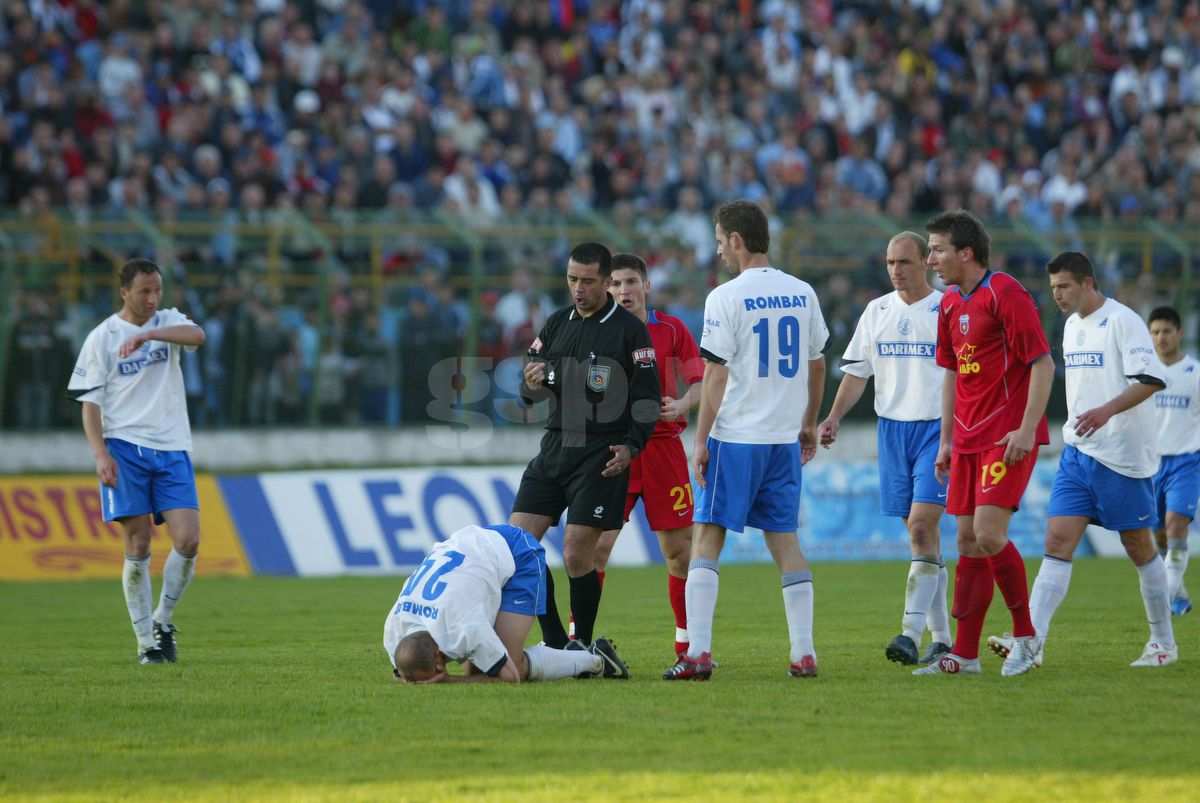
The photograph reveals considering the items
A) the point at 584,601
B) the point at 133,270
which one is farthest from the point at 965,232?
the point at 133,270

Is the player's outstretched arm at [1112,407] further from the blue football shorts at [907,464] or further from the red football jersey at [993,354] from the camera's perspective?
the blue football shorts at [907,464]

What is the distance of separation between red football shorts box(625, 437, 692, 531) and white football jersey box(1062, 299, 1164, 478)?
2251mm

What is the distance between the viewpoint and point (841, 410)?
30.6 ft

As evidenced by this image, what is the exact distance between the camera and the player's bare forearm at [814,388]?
27.6 ft

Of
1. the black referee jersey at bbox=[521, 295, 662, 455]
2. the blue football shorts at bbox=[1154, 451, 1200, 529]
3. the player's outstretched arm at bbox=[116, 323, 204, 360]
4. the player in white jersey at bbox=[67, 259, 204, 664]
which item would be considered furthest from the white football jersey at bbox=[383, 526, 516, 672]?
the blue football shorts at bbox=[1154, 451, 1200, 529]

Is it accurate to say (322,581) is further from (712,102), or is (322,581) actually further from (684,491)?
(712,102)

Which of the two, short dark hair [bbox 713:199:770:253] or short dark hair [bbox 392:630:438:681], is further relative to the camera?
short dark hair [bbox 713:199:770:253]

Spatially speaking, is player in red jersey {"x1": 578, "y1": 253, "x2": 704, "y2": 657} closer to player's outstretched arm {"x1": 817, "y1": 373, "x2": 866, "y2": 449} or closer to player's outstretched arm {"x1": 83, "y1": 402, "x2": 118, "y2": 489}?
player's outstretched arm {"x1": 817, "y1": 373, "x2": 866, "y2": 449}

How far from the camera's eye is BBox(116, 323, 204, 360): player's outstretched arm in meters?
9.23

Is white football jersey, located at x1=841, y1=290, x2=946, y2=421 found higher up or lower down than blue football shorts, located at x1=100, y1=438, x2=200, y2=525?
higher up

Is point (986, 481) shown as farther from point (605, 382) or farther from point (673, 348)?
point (673, 348)

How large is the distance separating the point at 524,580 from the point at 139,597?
2753 millimetres

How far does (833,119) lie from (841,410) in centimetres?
1515

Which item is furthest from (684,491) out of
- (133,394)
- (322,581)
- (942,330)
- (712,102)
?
(712,102)
